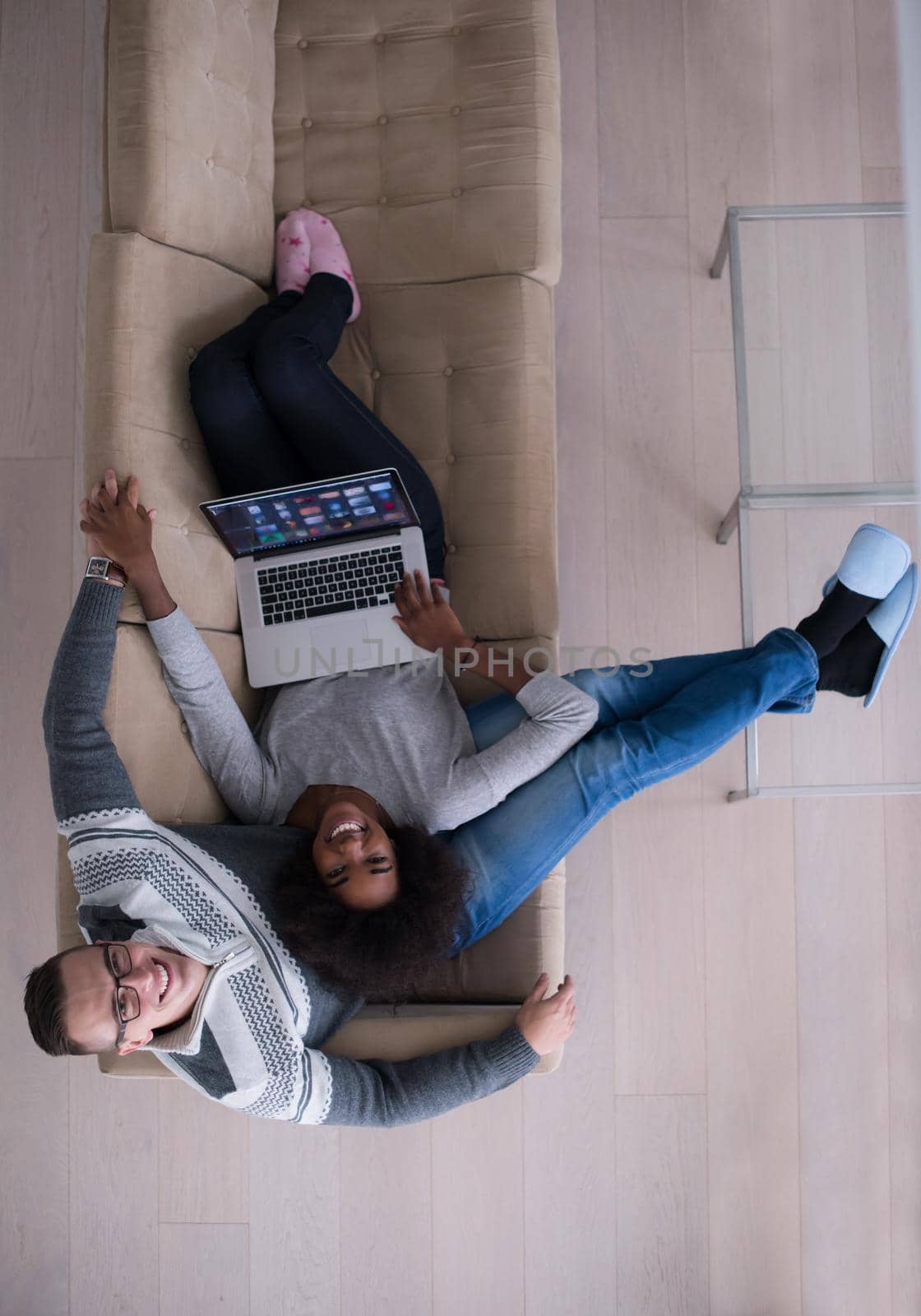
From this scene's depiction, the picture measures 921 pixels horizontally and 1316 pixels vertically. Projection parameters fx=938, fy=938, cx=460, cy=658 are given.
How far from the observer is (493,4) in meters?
1.66

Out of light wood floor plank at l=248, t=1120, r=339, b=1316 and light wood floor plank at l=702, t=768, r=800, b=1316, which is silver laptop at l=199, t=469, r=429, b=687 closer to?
light wood floor plank at l=702, t=768, r=800, b=1316

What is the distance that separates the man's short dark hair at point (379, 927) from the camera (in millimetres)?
1378

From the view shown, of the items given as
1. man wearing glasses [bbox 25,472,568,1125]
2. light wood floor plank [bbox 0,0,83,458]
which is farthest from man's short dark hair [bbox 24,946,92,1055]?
light wood floor plank [bbox 0,0,83,458]

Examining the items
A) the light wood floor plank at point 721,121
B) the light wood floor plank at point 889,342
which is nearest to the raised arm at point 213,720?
the light wood floor plank at point 889,342

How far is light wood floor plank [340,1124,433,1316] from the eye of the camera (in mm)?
1879

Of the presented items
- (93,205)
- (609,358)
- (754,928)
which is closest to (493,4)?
(609,358)

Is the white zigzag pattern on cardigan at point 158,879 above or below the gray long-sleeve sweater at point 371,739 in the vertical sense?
below

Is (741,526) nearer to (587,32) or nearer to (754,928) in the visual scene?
(754,928)

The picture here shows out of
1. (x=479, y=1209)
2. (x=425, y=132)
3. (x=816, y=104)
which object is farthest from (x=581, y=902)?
(x=816, y=104)

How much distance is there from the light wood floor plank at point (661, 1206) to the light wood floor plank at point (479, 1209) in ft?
0.67

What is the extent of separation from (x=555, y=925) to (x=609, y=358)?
3.91 feet

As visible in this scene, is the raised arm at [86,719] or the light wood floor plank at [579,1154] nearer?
the raised arm at [86,719]

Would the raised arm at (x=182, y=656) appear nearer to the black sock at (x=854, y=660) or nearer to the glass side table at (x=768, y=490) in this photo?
the glass side table at (x=768, y=490)

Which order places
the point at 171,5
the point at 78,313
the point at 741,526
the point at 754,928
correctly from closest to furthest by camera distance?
the point at 171,5 < the point at 741,526 < the point at 754,928 < the point at 78,313
